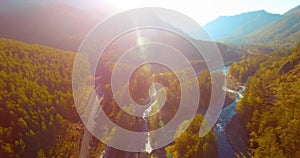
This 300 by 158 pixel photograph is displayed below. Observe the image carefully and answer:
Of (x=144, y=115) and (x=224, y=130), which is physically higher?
(x=144, y=115)

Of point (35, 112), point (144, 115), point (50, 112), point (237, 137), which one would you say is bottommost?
point (237, 137)

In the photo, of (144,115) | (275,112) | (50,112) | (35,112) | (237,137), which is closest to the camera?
(275,112)

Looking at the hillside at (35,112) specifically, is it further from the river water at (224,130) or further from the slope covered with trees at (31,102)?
the river water at (224,130)

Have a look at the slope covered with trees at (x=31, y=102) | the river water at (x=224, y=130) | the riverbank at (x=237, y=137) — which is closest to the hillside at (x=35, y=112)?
the slope covered with trees at (x=31, y=102)

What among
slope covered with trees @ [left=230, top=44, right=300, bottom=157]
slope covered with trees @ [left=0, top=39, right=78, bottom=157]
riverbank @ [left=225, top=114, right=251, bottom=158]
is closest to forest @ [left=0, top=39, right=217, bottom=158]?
slope covered with trees @ [left=0, top=39, right=78, bottom=157]

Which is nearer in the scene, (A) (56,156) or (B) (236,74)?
(A) (56,156)

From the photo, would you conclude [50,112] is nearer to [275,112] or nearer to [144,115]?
[144,115]

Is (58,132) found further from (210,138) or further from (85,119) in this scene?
(210,138)

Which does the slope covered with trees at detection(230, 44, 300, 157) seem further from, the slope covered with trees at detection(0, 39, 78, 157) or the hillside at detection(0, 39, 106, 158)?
the slope covered with trees at detection(0, 39, 78, 157)

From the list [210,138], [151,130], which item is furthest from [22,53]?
[210,138]

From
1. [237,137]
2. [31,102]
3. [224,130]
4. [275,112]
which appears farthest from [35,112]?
[275,112]

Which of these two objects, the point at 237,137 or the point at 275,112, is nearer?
the point at 275,112
